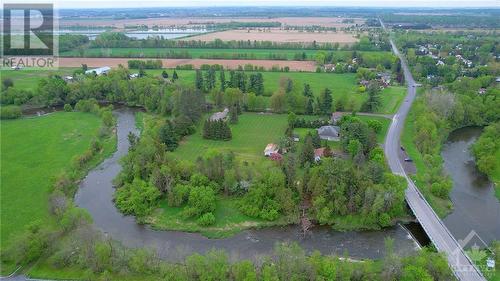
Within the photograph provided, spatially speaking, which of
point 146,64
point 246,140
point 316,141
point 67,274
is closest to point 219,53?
point 146,64

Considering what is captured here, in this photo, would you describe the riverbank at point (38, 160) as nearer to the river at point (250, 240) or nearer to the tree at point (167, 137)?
the river at point (250, 240)

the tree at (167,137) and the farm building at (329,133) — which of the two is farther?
the farm building at (329,133)

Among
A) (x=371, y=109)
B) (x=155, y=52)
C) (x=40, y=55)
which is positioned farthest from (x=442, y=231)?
(x=40, y=55)

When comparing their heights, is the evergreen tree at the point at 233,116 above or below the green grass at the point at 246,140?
above

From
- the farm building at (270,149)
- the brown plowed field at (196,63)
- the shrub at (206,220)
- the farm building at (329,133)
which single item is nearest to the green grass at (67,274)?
the shrub at (206,220)

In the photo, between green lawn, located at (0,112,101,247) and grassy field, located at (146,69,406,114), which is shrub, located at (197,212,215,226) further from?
grassy field, located at (146,69,406,114)

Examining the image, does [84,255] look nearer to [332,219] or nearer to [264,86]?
[332,219]

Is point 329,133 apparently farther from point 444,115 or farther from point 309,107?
point 444,115
